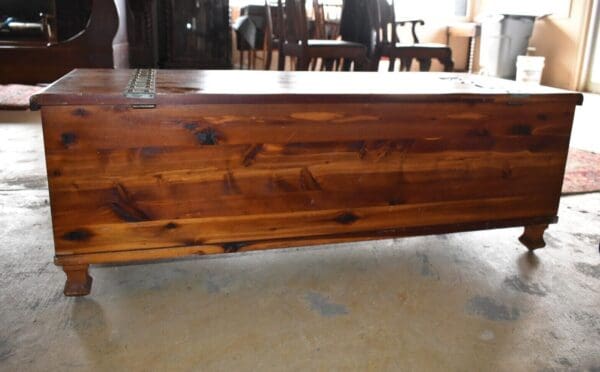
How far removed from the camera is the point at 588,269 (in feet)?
4.63

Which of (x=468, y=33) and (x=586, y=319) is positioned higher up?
(x=468, y=33)

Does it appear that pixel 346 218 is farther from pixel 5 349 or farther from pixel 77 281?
pixel 5 349

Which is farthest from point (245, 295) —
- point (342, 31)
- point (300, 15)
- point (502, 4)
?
point (502, 4)

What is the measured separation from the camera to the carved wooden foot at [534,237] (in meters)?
1.50

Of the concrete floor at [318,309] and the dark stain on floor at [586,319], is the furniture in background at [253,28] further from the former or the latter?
the dark stain on floor at [586,319]

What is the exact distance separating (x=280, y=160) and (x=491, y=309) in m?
0.59

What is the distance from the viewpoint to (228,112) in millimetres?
1131

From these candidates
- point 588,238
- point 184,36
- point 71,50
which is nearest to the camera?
point 588,238

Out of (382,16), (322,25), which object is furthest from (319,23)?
(382,16)

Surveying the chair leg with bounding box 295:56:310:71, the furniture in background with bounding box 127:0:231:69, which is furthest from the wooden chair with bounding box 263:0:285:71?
the chair leg with bounding box 295:56:310:71

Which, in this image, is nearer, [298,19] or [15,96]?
[298,19]

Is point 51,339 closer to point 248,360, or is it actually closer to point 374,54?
point 248,360

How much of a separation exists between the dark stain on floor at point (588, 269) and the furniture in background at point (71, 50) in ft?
11.2

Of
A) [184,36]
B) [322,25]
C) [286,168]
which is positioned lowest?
[286,168]
